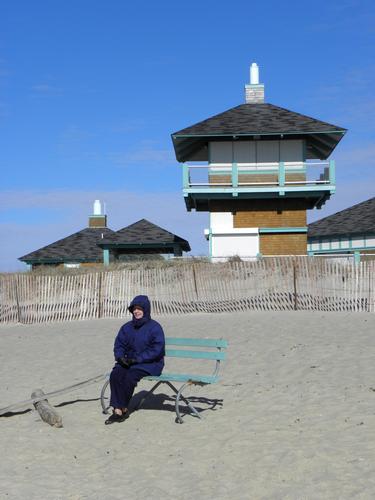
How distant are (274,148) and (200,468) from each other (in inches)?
950

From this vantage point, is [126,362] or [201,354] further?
[201,354]

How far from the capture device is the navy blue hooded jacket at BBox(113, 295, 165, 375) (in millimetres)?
8102

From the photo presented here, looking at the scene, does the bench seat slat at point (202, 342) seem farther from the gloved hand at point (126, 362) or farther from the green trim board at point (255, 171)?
the green trim board at point (255, 171)

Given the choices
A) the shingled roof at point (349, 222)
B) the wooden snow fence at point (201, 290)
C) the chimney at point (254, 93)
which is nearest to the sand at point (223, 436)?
the wooden snow fence at point (201, 290)

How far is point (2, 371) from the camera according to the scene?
12.5 meters

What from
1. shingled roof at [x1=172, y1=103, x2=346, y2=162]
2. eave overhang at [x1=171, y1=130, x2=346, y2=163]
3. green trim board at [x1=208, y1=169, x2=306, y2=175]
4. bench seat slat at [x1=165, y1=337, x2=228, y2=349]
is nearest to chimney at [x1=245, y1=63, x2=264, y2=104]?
shingled roof at [x1=172, y1=103, x2=346, y2=162]

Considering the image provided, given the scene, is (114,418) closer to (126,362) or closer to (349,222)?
(126,362)

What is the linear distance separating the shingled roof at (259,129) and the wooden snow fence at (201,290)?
836 centimetres

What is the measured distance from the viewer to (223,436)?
7.12 m

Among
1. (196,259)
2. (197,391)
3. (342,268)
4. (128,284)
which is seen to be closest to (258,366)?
(197,391)

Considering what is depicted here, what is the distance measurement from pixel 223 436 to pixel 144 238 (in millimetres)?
28392

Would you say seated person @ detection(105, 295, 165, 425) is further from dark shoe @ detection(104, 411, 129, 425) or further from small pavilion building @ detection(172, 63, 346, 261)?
small pavilion building @ detection(172, 63, 346, 261)

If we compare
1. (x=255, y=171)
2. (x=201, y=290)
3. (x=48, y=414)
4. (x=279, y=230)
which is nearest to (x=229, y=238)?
(x=279, y=230)

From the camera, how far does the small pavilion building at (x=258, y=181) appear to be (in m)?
28.3
